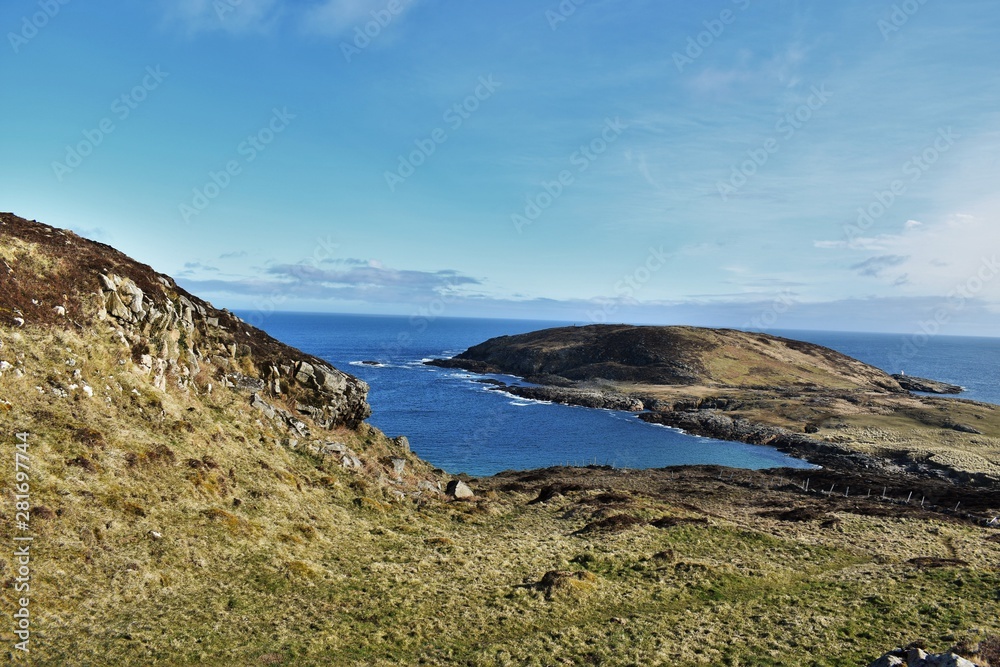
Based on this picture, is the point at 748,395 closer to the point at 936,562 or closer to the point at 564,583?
the point at 936,562

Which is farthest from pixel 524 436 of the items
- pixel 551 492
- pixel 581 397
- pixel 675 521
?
pixel 675 521

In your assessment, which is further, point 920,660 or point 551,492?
point 551,492

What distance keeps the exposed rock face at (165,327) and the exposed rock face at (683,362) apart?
121 meters

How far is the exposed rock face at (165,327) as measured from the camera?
32.0 m

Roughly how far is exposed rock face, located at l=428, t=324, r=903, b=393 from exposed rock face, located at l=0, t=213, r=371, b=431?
121m

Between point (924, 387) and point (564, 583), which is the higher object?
point (924, 387)

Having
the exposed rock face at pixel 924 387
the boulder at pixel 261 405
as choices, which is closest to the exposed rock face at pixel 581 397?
the boulder at pixel 261 405

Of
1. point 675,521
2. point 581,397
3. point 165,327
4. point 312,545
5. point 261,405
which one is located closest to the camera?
point 312,545

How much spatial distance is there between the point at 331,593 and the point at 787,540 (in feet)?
104

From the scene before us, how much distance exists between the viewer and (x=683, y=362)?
162 m

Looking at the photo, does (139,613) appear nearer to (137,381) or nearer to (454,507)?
(137,381)

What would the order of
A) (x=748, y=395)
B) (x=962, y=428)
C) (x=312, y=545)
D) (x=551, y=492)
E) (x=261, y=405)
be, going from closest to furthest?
1. (x=312, y=545)
2. (x=261, y=405)
3. (x=551, y=492)
4. (x=962, y=428)
5. (x=748, y=395)

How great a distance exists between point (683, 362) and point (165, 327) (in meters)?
148
